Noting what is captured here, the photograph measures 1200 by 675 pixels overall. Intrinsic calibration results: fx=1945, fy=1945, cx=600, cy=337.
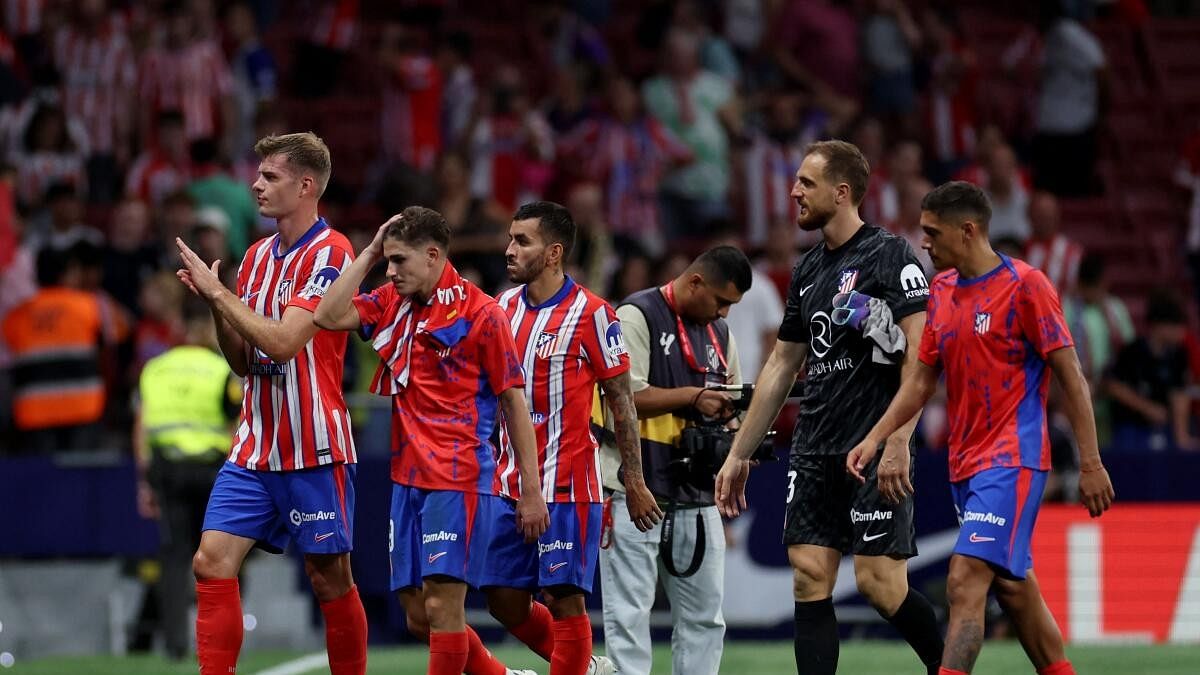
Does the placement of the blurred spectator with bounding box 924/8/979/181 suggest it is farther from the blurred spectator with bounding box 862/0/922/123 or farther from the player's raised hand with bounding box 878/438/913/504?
the player's raised hand with bounding box 878/438/913/504

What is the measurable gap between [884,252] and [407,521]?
235 centimetres

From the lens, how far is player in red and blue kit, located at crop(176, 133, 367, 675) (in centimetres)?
815

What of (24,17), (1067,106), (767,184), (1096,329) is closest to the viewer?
(1096,329)

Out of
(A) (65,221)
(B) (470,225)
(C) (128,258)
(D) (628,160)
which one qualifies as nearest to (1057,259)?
(D) (628,160)

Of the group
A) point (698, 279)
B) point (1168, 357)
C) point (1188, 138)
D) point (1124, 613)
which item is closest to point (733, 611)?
point (1124, 613)

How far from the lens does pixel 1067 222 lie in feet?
64.7

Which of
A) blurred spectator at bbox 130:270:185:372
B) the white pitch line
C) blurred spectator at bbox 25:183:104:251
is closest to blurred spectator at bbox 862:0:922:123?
blurred spectator at bbox 130:270:185:372

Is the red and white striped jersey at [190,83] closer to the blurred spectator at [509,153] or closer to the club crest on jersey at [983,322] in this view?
the blurred spectator at [509,153]

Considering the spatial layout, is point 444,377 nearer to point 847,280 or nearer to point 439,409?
point 439,409

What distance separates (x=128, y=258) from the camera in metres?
16.0

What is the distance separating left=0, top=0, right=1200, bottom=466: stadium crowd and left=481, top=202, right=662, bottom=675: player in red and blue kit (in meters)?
6.26

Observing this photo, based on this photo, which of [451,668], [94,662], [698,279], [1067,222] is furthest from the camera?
[1067,222]

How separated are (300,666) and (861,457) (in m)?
5.63

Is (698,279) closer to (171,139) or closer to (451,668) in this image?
(451,668)
